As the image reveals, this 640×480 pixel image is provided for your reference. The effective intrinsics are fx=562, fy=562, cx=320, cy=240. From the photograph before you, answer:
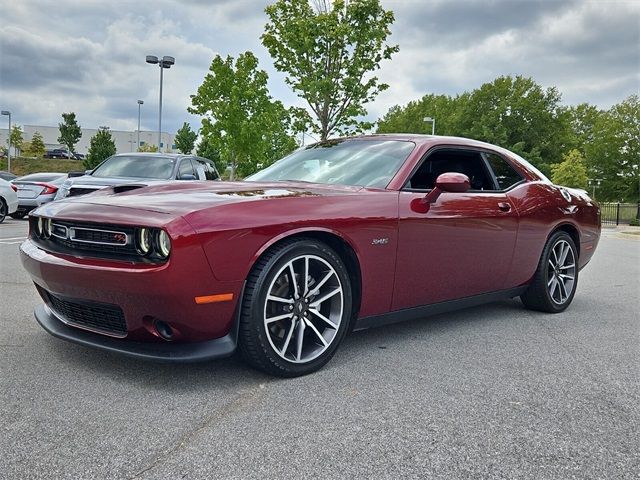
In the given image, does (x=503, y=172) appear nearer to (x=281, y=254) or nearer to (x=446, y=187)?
(x=446, y=187)

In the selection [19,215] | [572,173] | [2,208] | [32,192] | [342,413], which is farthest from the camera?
[572,173]

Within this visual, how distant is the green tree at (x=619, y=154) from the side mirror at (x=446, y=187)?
49.7m

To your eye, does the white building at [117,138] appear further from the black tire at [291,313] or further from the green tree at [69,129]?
the black tire at [291,313]

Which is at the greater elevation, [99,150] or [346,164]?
[99,150]

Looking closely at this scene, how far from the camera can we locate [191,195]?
2.92m

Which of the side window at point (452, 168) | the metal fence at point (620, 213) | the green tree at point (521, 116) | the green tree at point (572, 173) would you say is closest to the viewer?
the side window at point (452, 168)

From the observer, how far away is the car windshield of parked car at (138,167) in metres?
9.64

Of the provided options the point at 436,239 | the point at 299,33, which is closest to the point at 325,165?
the point at 436,239

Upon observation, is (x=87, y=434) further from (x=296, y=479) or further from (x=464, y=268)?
(x=464, y=268)

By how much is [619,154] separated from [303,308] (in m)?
52.0

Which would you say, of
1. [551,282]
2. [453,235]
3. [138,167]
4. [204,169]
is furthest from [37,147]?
[453,235]

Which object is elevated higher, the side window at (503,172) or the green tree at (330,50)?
the green tree at (330,50)

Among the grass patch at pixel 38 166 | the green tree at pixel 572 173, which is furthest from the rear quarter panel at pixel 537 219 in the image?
the grass patch at pixel 38 166

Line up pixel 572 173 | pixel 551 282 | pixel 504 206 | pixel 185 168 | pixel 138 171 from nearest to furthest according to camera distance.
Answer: pixel 504 206 → pixel 551 282 → pixel 138 171 → pixel 185 168 → pixel 572 173
